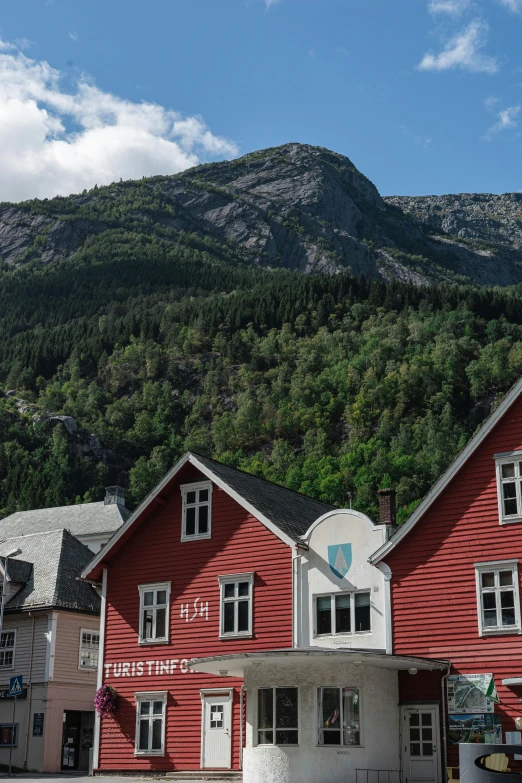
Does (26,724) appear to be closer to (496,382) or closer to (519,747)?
(519,747)

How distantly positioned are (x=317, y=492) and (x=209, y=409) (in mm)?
46558

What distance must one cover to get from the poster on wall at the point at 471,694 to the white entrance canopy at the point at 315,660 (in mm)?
616

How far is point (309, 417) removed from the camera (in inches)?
6673

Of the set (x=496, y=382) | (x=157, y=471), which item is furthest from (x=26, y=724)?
(x=496, y=382)

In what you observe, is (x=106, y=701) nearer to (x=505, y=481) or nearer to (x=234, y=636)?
(x=234, y=636)

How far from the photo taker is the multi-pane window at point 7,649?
4359 centimetres

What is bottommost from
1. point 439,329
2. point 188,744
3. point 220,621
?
point 188,744

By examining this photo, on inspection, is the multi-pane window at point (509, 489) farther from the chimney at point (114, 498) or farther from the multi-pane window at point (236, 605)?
the chimney at point (114, 498)

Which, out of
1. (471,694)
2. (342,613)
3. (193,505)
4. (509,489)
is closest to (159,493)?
(193,505)

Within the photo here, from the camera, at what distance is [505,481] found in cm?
2919

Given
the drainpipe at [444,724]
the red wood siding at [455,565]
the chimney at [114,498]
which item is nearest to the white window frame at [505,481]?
the red wood siding at [455,565]

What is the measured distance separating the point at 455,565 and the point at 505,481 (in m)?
2.96

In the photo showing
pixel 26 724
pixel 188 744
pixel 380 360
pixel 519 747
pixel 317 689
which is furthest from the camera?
pixel 380 360

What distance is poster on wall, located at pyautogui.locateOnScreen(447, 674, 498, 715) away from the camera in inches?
1088
